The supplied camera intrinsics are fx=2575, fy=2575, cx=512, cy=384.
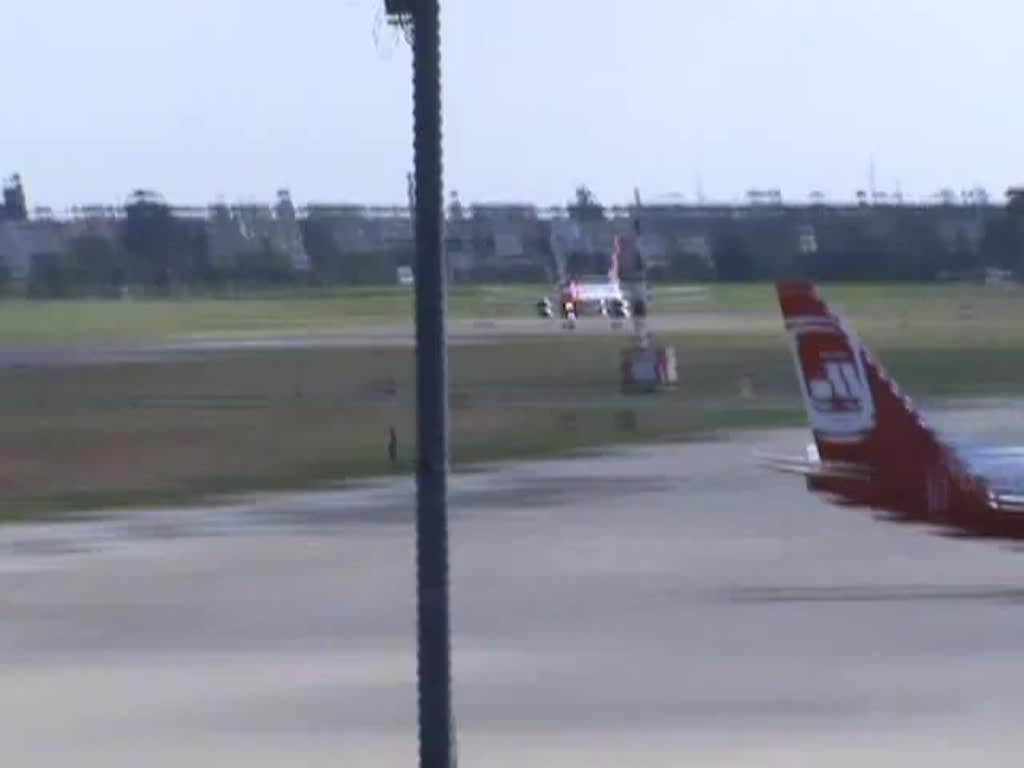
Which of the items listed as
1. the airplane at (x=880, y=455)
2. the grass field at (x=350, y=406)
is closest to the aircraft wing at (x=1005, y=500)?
the airplane at (x=880, y=455)

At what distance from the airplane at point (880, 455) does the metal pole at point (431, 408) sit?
16439mm

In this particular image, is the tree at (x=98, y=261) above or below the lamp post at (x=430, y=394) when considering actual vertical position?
below

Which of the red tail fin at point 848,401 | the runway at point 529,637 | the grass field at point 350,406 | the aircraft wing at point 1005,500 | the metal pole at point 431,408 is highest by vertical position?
the metal pole at point 431,408

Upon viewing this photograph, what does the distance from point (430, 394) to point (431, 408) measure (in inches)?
2.6

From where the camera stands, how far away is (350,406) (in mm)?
56469

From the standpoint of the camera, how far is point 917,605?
2370 centimetres

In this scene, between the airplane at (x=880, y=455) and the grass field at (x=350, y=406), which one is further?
the grass field at (x=350, y=406)

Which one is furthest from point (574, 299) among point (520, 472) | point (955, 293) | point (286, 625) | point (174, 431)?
point (286, 625)

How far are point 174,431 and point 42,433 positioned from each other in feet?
8.19

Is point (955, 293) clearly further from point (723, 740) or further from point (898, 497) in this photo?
point (723, 740)

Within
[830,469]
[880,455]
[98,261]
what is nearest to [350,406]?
[830,469]

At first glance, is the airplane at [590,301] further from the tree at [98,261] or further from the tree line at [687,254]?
the tree at [98,261]

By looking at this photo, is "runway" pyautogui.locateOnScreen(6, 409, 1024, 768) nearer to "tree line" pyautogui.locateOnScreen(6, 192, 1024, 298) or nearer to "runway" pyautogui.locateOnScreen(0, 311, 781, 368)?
"runway" pyautogui.locateOnScreen(0, 311, 781, 368)

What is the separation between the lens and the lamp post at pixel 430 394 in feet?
27.6
